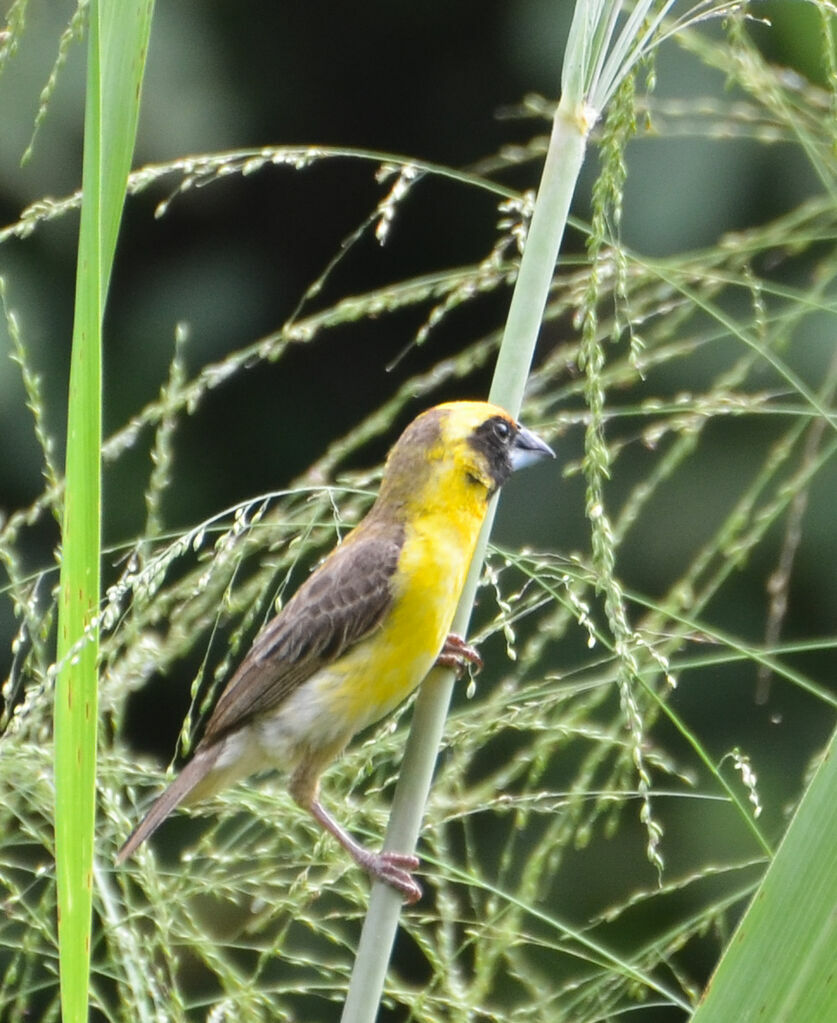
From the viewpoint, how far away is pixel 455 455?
7.88ft

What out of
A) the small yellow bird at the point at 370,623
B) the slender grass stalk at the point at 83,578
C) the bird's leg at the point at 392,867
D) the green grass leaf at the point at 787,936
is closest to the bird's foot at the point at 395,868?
the bird's leg at the point at 392,867

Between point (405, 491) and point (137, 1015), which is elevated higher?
point (405, 491)

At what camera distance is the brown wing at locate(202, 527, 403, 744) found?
7.95 feet

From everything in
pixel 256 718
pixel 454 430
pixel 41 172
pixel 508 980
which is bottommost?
pixel 508 980

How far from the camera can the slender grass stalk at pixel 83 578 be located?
121 cm

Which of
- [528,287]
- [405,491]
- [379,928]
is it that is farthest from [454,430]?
[379,928]

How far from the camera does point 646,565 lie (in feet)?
11.1

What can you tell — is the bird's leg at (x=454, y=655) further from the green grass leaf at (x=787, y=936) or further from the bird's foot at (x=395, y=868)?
the green grass leaf at (x=787, y=936)

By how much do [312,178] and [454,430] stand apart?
2245 millimetres

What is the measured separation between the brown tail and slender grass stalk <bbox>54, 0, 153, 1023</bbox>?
0.58m

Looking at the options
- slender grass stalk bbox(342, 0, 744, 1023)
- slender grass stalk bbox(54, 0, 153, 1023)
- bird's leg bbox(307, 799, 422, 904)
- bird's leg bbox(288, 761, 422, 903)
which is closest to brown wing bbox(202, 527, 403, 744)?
bird's leg bbox(288, 761, 422, 903)

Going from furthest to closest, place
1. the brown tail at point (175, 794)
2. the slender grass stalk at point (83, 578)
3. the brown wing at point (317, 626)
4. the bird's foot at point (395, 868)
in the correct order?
the brown wing at point (317, 626)
the brown tail at point (175, 794)
the bird's foot at point (395, 868)
the slender grass stalk at point (83, 578)

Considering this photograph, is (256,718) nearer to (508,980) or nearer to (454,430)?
(454,430)

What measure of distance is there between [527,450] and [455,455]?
0.46 ft
